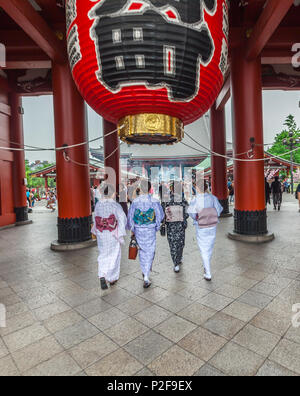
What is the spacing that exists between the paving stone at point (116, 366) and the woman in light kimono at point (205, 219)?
1.93 meters

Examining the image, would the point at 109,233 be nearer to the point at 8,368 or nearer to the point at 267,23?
the point at 8,368

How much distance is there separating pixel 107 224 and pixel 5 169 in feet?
24.1

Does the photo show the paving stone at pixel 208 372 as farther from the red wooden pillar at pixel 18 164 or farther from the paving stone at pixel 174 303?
the red wooden pillar at pixel 18 164

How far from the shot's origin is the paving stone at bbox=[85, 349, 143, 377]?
182cm

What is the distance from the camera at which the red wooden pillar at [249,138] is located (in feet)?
18.4

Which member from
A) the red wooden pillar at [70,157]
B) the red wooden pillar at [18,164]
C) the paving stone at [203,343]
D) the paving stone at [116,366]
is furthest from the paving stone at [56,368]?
the red wooden pillar at [18,164]

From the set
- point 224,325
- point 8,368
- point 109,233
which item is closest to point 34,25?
point 109,233

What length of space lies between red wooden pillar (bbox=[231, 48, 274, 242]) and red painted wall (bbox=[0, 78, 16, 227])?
7820mm

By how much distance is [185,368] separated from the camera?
6.05ft

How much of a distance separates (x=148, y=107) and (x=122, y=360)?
2152mm

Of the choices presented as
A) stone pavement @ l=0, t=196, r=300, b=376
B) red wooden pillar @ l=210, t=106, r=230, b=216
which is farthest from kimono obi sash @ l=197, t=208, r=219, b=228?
red wooden pillar @ l=210, t=106, r=230, b=216

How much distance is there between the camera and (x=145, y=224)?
3447 mm

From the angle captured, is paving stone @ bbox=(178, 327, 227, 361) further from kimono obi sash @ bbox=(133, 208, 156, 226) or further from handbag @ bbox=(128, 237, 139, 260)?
kimono obi sash @ bbox=(133, 208, 156, 226)
